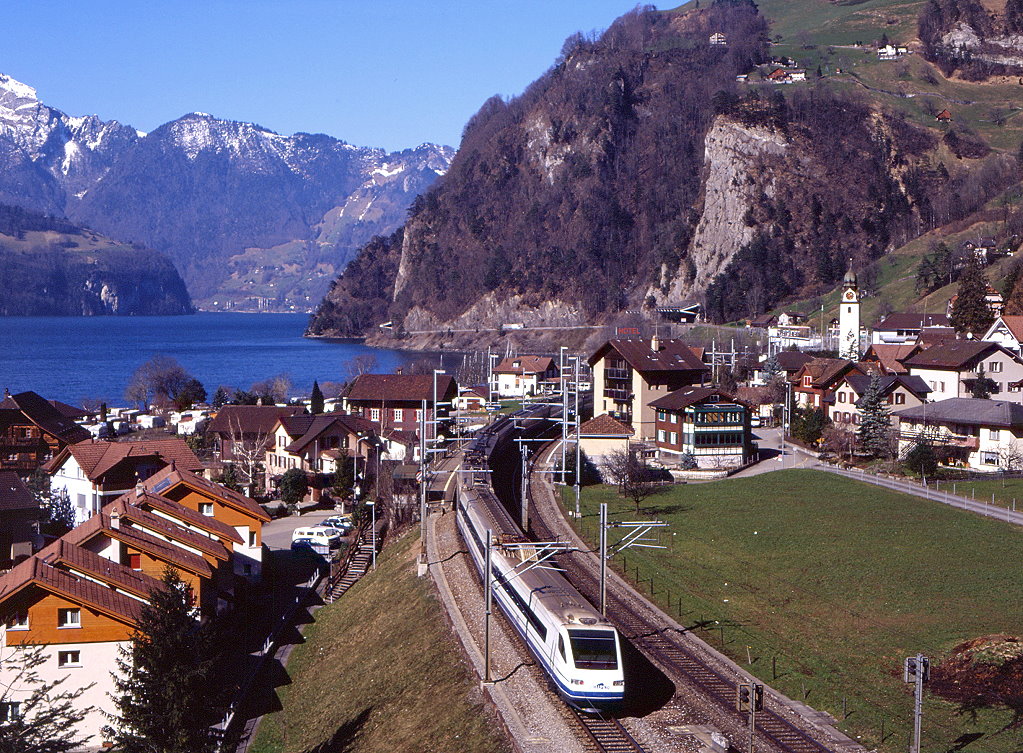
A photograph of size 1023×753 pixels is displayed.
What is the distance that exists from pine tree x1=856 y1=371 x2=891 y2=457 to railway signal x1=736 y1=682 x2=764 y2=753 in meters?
31.2

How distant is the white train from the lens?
16.8m

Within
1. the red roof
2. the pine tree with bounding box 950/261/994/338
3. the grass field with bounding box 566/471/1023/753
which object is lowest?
the grass field with bounding box 566/471/1023/753

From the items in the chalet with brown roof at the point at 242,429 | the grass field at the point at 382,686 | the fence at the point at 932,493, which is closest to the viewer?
the grass field at the point at 382,686

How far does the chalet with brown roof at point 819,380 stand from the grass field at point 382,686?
3457 centimetres

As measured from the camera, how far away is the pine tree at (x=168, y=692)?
16.6 meters

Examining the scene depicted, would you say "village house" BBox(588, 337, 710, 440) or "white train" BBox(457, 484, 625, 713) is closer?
"white train" BBox(457, 484, 625, 713)

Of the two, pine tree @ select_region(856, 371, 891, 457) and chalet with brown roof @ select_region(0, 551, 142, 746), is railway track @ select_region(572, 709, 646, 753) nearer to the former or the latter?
chalet with brown roof @ select_region(0, 551, 142, 746)

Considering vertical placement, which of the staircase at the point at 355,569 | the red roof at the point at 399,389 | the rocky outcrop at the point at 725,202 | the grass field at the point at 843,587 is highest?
the rocky outcrop at the point at 725,202

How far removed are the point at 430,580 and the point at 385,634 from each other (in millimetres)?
2638

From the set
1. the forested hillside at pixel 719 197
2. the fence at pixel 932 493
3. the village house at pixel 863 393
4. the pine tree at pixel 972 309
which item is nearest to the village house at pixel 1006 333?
the pine tree at pixel 972 309

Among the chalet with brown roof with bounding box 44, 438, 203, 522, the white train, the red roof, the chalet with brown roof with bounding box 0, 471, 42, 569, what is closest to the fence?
the white train

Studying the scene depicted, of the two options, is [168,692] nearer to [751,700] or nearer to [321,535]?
[751,700]

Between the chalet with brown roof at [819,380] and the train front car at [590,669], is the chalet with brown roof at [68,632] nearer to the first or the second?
the train front car at [590,669]

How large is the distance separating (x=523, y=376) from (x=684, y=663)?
66574 millimetres
